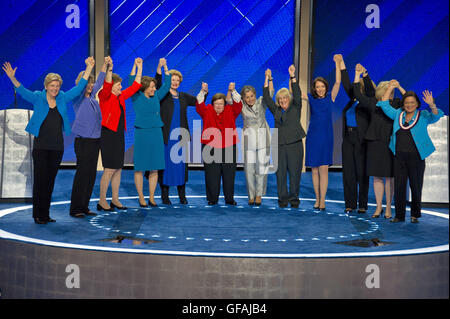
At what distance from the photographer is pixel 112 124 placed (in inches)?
235

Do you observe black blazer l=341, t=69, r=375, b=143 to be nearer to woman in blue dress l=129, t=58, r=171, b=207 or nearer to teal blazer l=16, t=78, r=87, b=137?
woman in blue dress l=129, t=58, r=171, b=207

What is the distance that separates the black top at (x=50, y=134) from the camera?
17.4ft

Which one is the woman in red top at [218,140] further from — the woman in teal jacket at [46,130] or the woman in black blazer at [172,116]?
the woman in teal jacket at [46,130]

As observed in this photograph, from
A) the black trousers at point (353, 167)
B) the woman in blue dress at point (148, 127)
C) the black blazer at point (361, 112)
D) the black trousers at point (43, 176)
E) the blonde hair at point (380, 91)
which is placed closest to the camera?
the black trousers at point (43, 176)

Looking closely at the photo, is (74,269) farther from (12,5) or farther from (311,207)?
(12,5)

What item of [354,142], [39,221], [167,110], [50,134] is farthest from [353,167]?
[39,221]

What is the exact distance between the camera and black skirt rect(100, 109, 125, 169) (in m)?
6.05

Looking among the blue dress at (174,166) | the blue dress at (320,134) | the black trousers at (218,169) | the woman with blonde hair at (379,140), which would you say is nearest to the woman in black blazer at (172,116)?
the blue dress at (174,166)

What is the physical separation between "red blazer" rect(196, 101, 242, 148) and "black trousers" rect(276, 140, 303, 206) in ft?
1.93

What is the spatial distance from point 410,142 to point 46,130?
3328 millimetres

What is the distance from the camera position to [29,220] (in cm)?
556

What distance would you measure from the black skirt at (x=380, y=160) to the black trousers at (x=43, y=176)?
2999 millimetres

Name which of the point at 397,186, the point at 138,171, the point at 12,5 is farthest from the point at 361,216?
the point at 12,5

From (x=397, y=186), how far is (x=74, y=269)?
3.15 metres
